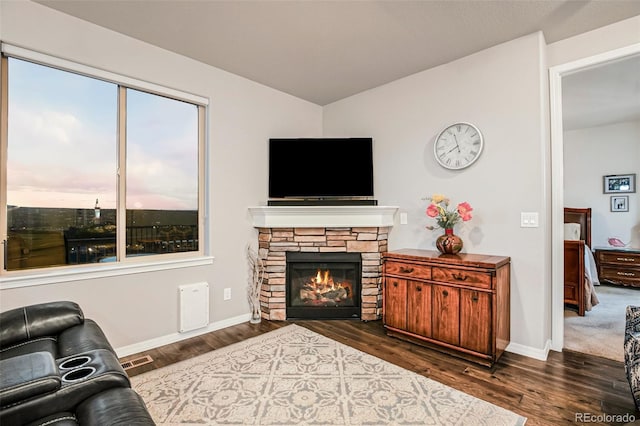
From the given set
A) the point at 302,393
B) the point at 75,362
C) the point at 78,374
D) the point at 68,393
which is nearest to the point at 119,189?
the point at 75,362

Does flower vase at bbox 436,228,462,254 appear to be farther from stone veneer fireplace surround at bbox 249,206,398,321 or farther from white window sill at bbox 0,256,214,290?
white window sill at bbox 0,256,214,290

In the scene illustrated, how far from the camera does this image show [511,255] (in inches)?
109

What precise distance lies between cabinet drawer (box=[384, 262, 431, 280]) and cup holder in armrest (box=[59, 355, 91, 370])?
2.37 metres

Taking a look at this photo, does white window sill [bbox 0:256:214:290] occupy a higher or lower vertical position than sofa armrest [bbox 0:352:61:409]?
higher

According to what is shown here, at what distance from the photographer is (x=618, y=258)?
17.0ft

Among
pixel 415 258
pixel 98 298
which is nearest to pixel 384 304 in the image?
pixel 415 258

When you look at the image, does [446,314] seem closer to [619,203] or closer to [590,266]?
[590,266]

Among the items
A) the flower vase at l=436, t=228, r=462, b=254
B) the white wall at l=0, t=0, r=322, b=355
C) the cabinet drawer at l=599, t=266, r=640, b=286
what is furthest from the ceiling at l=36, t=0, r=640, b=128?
the cabinet drawer at l=599, t=266, r=640, b=286

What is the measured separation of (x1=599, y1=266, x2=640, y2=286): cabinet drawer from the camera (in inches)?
197

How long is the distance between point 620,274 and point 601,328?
8.81 ft

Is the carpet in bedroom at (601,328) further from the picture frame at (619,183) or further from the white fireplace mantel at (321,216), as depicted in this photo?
the white fireplace mantel at (321,216)

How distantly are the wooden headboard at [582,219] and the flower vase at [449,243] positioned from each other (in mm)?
4048

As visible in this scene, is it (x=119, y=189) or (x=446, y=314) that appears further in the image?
(x=119, y=189)

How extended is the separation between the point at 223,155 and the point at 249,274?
4.41ft
